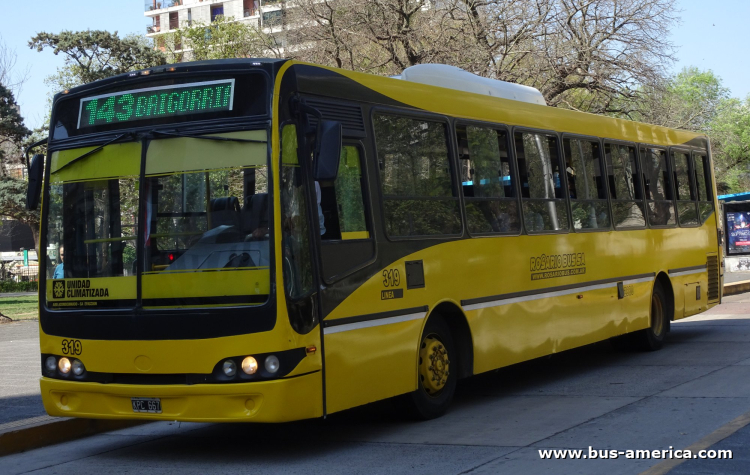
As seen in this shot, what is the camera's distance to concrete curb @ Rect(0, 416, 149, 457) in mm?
8195

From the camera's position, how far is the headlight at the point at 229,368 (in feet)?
22.7

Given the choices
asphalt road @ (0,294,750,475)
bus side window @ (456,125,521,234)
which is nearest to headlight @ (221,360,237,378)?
asphalt road @ (0,294,750,475)

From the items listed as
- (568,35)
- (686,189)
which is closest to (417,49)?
(568,35)

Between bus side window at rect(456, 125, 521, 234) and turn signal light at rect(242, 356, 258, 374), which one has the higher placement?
bus side window at rect(456, 125, 521, 234)

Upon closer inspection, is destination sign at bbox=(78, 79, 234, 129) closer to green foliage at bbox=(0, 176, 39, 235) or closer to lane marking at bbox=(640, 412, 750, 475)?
lane marking at bbox=(640, 412, 750, 475)

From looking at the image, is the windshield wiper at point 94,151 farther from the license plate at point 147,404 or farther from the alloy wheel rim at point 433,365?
the alloy wheel rim at point 433,365

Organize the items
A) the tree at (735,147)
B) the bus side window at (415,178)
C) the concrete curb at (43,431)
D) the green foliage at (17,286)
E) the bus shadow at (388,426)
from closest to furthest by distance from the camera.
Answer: the bus shadow at (388,426) < the concrete curb at (43,431) < the bus side window at (415,178) < the green foliage at (17,286) < the tree at (735,147)

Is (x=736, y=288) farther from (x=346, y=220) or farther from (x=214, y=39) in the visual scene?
(x=214, y=39)

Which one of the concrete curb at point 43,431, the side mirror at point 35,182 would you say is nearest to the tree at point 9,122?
the concrete curb at point 43,431

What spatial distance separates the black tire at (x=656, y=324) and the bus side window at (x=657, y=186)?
101cm

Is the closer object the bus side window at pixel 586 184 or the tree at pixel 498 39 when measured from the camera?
the bus side window at pixel 586 184

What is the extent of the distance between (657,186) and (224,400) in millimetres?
8975

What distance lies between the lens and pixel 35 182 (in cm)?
797

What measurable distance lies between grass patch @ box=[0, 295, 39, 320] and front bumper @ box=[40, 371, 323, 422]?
56.1 ft
